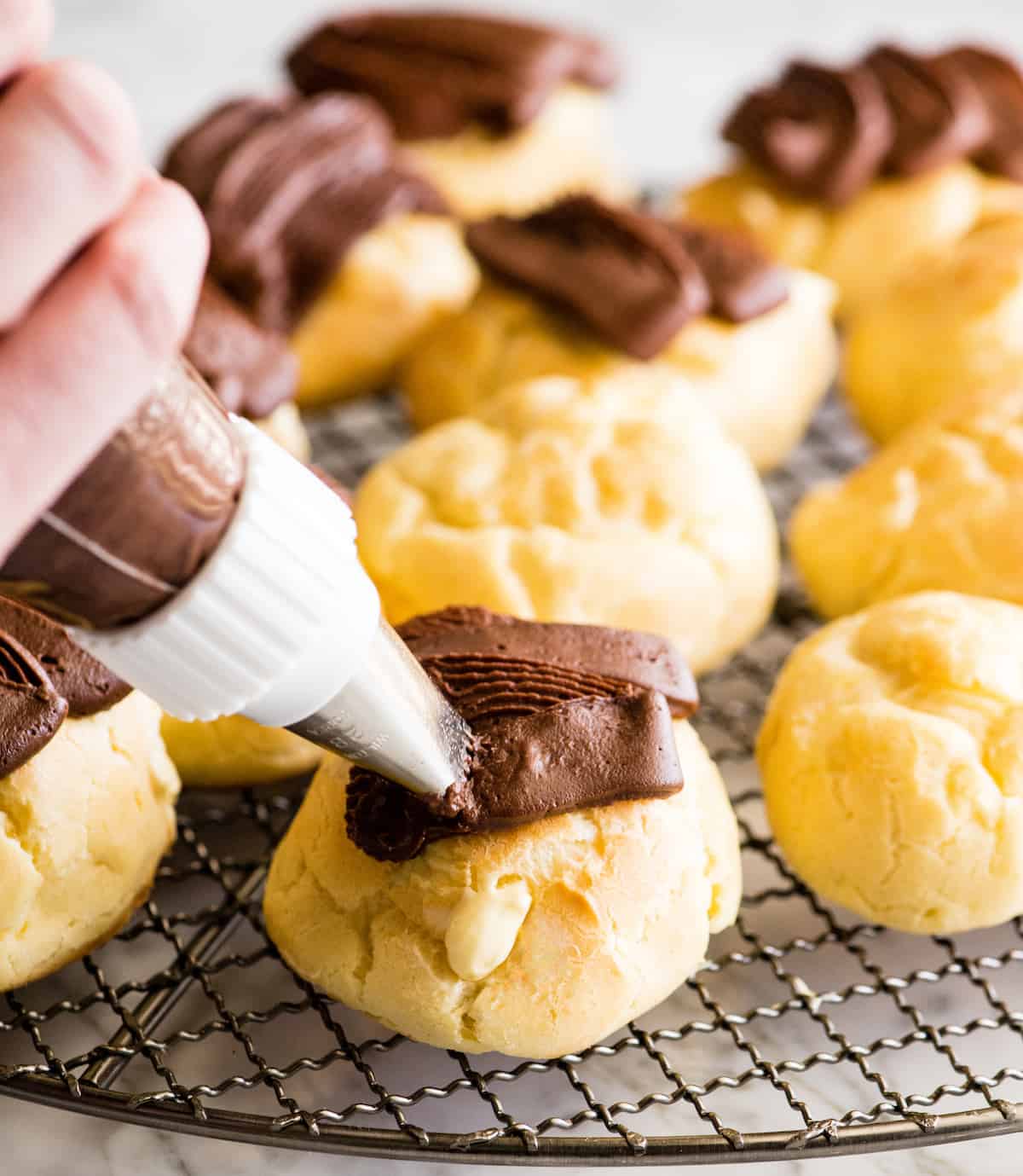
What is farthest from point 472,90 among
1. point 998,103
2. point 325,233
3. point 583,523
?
point 583,523

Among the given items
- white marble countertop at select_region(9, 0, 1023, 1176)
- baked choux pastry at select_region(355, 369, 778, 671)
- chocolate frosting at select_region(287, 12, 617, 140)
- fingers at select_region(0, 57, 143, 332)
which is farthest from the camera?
white marble countertop at select_region(9, 0, 1023, 1176)

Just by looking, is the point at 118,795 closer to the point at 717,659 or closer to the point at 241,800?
the point at 241,800

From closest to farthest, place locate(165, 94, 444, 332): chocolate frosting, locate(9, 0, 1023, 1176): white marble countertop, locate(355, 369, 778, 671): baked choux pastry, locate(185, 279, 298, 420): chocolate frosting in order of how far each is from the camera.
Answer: locate(355, 369, 778, 671): baked choux pastry
locate(185, 279, 298, 420): chocolate frosting
locate(165, 94, 444, 332): chocolate frosting
locate(9, 0, 1023, 1176): white marble countertop

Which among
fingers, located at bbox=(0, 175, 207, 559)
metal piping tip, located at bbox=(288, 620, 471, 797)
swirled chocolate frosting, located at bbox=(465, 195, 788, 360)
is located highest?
fingers, located at bbox=(0, 175, 207, 559)

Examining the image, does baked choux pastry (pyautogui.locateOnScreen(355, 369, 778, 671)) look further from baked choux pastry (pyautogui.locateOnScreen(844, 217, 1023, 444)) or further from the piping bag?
the piping bag

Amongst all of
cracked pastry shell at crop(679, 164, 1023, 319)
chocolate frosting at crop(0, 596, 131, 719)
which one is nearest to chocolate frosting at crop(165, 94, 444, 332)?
cracked pastry shell at crop(679, 164, 1023, 319)

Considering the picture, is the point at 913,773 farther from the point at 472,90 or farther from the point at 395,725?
the point at 472,90

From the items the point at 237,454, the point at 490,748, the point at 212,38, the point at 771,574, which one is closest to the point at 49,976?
the point at 490,748

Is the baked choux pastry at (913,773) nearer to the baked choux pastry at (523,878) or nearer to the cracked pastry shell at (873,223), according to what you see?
the baked choux pastry at (523,878)
